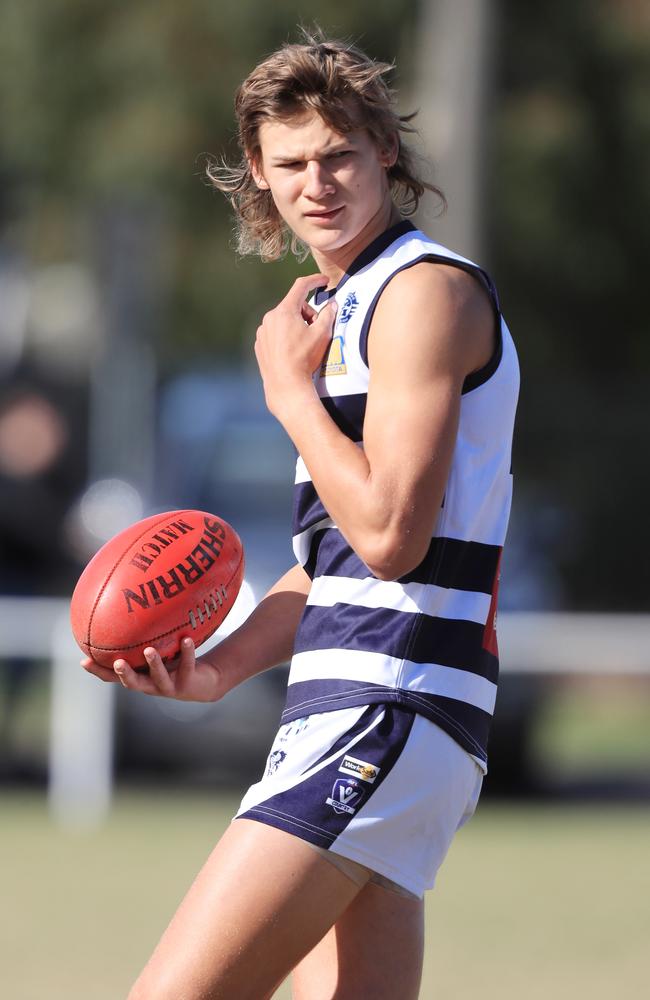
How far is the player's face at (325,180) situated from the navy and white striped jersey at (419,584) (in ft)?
0.20

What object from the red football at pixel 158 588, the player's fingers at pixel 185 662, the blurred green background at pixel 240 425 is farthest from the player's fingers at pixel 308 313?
the blurred green background at pixel 240 425

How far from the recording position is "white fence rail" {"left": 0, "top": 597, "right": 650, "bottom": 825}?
9.40 m

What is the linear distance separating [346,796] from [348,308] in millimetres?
811

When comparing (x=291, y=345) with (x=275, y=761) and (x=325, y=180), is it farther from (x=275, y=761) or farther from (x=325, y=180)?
(x=275, y=761)

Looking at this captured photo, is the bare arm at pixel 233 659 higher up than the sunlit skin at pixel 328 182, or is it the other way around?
the sunlit skin at pixel 328 182

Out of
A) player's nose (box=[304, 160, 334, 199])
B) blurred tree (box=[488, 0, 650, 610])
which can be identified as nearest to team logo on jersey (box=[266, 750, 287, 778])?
player's nose (box=[304, 160, 334, 199])

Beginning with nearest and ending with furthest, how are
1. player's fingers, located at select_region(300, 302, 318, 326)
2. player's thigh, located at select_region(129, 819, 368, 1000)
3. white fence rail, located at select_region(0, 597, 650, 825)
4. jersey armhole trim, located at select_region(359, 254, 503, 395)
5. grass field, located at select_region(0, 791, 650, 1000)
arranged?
player's thigh, located at select_region(129, 819, 368, 1000), jersey armhole trim, located at select_region(359, 254, 503, 395), player's fingers, located at select_region(300, 302, 318, 326), grass field, located at select_region(0, 791, 650, 1000), white fence rail, located at select_region(0, 597, 650, 825)

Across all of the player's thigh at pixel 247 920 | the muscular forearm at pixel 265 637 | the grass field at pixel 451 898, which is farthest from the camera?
the grass field at pixel 451 898

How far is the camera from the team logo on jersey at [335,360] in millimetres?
2908

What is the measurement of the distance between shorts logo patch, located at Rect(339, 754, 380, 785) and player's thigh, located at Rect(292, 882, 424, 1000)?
10.0 inches

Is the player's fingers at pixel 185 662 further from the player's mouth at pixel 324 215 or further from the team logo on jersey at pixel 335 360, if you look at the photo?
the player's mouth at pixel 324 215

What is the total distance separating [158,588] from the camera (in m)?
3.13

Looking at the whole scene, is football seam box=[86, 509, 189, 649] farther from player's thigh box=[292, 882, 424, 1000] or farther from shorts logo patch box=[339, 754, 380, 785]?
player's thigh box=[292, 882, 424, 1000]

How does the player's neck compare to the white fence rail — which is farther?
the white fence rail
